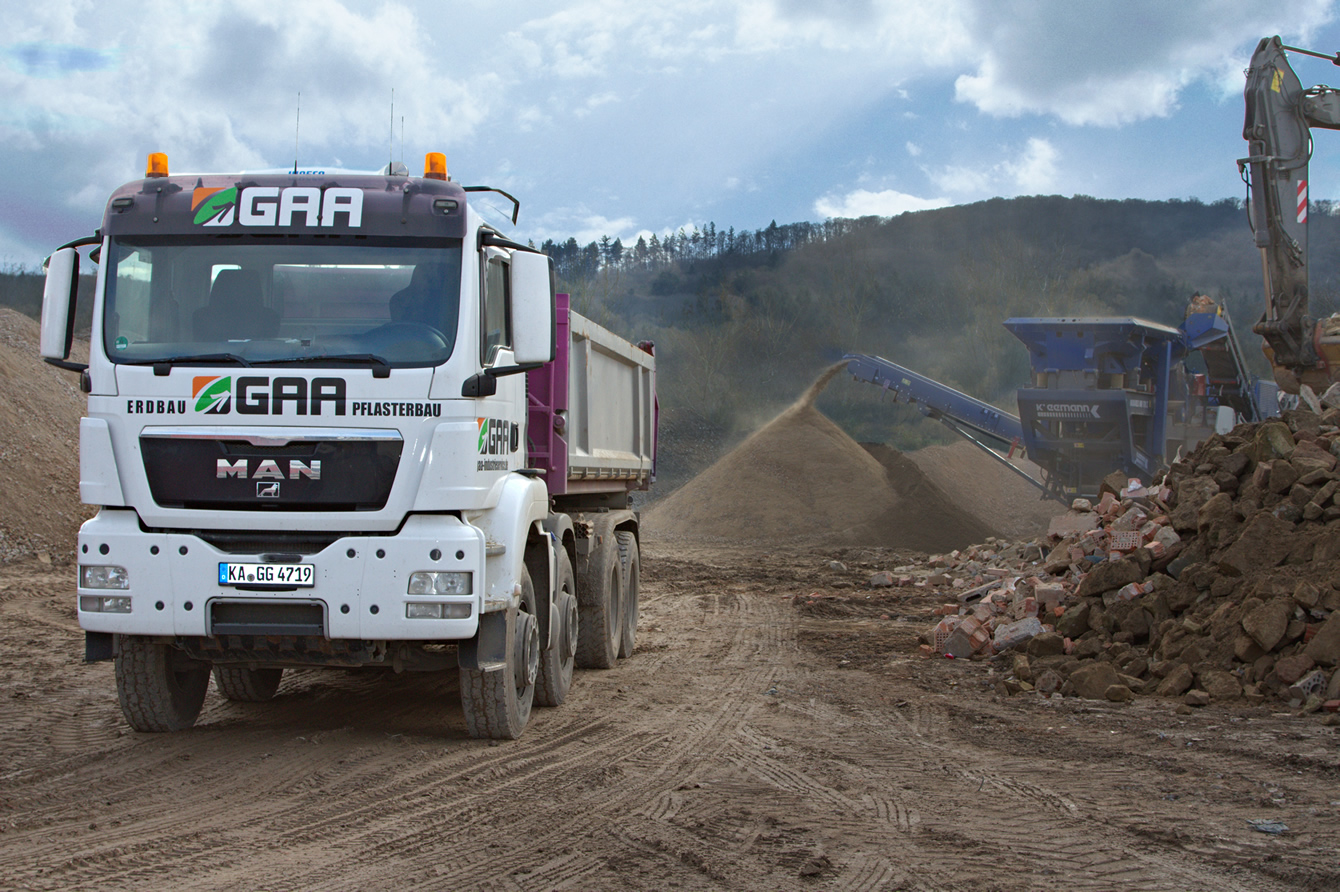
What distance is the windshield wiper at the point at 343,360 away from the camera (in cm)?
567

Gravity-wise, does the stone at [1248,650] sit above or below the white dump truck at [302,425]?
below

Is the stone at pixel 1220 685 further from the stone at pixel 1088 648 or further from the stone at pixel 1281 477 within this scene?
the stone at pixel 1281 477

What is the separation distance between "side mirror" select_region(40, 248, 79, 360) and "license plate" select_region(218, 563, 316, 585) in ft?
4.92

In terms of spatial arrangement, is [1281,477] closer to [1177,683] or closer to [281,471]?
[1177,683]

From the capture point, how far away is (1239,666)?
808 cm

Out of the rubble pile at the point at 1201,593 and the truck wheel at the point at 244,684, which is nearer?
the truck wheel at the point at 244,684

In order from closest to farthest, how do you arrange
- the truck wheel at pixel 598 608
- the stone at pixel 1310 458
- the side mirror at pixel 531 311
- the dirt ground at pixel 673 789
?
the dirt ground at pixel 673 789 → the side mirror at pixel 531 311 → the truck wheel at pixel 598 608 → the stone at pixel 1310 458

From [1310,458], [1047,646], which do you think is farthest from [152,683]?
[1310,458]

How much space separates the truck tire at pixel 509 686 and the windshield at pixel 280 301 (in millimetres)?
1651

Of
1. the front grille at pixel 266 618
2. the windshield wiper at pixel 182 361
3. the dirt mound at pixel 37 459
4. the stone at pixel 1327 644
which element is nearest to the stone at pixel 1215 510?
the stone at pixel 1327 644

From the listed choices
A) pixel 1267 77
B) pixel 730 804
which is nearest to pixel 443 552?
pixel 730 804

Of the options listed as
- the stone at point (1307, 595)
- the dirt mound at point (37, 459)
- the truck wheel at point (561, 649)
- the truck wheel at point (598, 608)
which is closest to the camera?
the truck wheel at point (561, 649)

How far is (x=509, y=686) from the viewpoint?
6316mm

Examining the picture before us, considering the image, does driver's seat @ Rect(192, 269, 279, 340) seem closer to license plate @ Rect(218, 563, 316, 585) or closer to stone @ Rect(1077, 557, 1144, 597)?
license plate @ Rect(218, 563, 316, 585)
